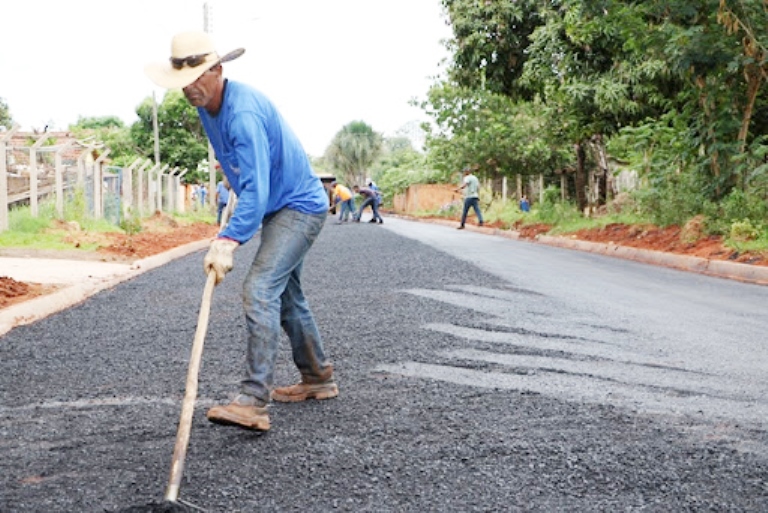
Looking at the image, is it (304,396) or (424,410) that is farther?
(304,396)

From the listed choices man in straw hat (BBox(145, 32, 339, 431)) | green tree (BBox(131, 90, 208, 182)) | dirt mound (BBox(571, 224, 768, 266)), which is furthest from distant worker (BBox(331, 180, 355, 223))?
man in straw hat (BBox(145, 32, 339, 431))

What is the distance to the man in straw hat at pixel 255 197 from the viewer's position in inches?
162

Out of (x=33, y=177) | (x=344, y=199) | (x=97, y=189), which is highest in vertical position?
(x=33, y=177)

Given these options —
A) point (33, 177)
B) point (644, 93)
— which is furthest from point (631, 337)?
point (33, 177)

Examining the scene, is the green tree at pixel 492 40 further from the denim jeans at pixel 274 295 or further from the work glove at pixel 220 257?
the work glove at pixel 220 257

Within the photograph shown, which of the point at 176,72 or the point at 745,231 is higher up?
the point at 176,72

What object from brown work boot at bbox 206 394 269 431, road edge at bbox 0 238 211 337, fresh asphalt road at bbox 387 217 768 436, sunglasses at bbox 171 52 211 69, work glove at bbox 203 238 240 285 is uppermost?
sunglasses at bbox 171 52 211 69

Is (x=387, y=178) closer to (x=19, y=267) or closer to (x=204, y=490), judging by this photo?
(x=19, y=267)

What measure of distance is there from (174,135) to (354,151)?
2232 cm

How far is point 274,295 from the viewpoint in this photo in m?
4.39

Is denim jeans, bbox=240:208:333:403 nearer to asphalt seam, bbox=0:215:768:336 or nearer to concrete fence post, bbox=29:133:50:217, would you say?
asphalt seam, bbox=0:215:768:336

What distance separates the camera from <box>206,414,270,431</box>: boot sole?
4074 millimetres

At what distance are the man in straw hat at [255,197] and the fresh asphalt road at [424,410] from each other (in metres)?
0.30

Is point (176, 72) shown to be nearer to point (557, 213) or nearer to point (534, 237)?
point (534, 237)
